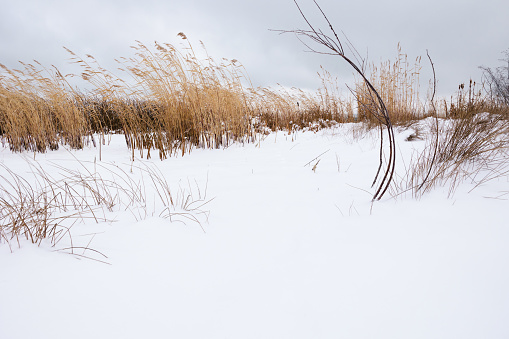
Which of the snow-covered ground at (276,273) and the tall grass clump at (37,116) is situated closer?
the snow-covered ground at (276,273)

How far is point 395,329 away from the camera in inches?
24.6

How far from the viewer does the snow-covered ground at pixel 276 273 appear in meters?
0.64

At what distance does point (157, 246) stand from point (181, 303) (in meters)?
0.36

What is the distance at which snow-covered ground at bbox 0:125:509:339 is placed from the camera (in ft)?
2.10

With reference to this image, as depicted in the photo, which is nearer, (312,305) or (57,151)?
(312,305)

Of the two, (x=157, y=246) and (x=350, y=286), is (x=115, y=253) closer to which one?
(x=157, y=246)

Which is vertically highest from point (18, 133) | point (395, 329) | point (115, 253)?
point (18, 133)

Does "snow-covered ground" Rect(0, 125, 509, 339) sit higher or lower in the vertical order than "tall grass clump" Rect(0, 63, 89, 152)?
lower

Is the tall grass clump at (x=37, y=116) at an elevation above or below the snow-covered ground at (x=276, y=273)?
above

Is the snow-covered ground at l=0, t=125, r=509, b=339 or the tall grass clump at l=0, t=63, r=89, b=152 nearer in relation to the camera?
the snow-covered ground at l=0, t=125, r=509, b=339

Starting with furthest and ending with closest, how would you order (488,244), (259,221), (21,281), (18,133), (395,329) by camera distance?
(18,133), (259,221), (488,244), (21,281), (395,329)

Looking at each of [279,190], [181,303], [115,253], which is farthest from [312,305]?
[279,190]

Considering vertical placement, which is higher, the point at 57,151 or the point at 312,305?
the point at 57,151

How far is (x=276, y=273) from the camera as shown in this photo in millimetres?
862
